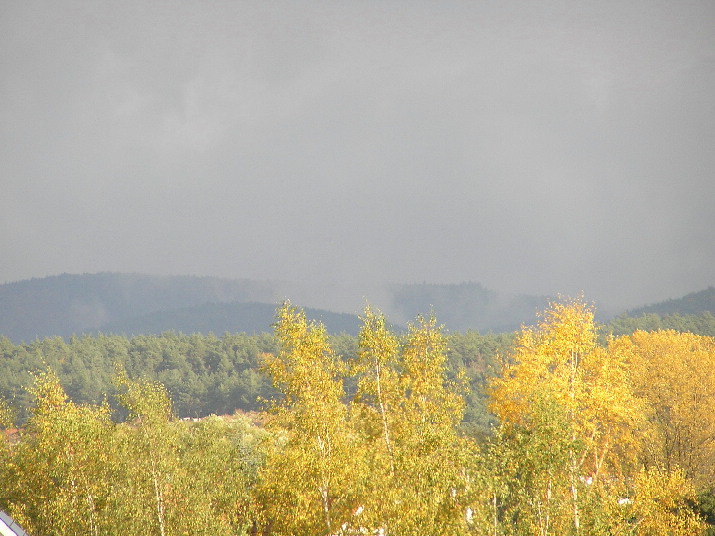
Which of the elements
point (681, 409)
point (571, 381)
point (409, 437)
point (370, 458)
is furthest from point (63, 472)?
point (681, 409)

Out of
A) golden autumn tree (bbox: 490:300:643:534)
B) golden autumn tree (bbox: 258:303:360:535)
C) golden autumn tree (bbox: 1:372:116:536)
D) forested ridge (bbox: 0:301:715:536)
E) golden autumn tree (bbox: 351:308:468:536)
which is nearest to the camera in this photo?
golden autumn tree (bbox: 351:308:468:536)

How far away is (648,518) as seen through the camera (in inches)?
1325

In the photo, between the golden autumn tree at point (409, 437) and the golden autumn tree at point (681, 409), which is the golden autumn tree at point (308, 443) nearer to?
the golden autumn tree at point (409, 437)

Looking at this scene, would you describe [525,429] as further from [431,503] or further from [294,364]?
[294,364]

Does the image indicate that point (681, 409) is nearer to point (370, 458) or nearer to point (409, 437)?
point (370, 458)

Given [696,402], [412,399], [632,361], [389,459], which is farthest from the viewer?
[632,361]

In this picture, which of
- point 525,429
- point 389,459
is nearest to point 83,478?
point 389,459

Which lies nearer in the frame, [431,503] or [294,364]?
[431,503]

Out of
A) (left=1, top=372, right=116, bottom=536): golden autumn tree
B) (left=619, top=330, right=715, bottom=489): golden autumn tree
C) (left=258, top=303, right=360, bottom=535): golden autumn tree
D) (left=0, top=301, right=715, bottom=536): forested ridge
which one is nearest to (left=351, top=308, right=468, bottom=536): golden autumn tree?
(left=0, top=301, right=715, bottom=536): forested ridge

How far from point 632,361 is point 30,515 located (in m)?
49.1

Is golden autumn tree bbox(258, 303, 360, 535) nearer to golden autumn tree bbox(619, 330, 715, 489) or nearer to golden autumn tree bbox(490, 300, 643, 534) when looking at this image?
golden autumn tree bbox(490, 300, 643, 534)

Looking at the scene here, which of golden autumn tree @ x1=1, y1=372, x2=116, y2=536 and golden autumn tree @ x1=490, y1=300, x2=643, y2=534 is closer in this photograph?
golden autumn tree @ x1=1, y1=372, x2=116, y2=536

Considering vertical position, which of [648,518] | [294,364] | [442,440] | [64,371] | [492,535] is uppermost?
[64,371]

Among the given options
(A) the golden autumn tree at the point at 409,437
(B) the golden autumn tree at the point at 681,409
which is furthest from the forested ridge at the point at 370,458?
(B) the golden autumn tree at the point at 681,409
